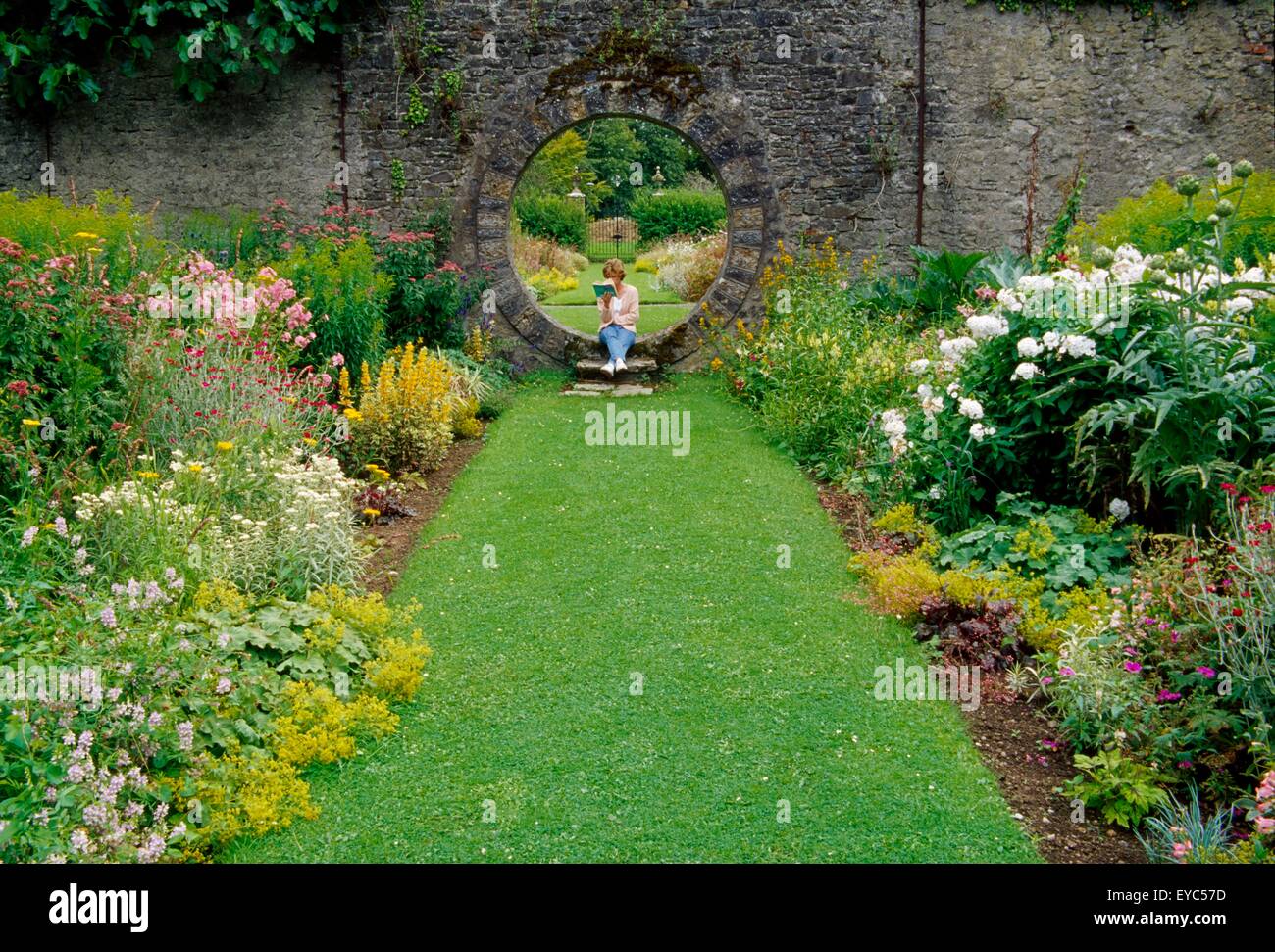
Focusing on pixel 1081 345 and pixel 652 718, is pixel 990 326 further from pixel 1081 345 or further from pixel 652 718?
pixel 652 718

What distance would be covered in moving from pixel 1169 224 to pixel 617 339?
5.03 m

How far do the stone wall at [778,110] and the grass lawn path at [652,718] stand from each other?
5.49 m

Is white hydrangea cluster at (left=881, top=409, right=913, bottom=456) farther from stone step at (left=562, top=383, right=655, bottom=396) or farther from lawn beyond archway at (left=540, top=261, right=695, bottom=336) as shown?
lawn beyond archway at (left=540, top=261, right=695, bottom=336)

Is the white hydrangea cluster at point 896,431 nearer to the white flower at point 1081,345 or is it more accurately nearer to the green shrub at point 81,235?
the white flower at point 1081,345

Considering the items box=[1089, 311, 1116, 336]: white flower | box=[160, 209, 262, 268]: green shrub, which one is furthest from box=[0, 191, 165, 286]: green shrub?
box=[1089, 311, 1116, 336]: white flower

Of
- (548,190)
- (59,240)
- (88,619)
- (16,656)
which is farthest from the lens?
(548,190)

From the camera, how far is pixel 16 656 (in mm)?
3869

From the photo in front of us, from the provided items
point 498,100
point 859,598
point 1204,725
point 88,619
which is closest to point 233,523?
point 88,619

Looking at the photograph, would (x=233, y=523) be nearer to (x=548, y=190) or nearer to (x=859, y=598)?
(x=859, y=598)

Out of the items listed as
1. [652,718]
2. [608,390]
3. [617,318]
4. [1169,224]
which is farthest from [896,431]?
[617,318]

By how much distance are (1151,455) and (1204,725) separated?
1636 mm

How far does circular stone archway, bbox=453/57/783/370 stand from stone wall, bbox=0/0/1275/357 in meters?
0.03

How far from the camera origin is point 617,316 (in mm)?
11727

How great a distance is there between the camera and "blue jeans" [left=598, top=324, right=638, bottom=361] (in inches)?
455
